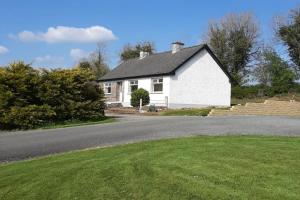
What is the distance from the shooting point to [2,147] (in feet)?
50.7

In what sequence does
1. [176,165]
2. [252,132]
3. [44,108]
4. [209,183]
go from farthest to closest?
1. [44,108]
2. [252,132]
3. [176,165]
4. [209,183]

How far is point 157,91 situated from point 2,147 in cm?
2449

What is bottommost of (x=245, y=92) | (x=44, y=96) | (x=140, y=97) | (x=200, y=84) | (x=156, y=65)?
(x=44, y=96)

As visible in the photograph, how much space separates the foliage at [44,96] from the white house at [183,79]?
12.0m

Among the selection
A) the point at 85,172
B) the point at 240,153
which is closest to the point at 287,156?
the point at 240,153

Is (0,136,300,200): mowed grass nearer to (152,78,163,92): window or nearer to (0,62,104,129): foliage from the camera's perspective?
(0,62,104,129): foliage

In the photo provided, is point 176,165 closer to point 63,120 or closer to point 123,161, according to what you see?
point 123,161

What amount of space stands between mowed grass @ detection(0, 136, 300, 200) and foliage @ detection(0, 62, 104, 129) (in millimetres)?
11151

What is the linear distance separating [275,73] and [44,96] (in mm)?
36224

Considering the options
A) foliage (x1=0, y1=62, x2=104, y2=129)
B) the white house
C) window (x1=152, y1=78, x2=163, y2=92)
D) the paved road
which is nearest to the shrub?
foliage (x1=0, y1=62, x2=104, y2=129)

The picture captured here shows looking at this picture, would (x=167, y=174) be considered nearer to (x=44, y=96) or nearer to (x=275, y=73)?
(x=44, y=96)

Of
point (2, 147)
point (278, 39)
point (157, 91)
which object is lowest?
point (2, 147)

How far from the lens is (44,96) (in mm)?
24219

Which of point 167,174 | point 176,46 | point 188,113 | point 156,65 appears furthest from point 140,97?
point 167,174
